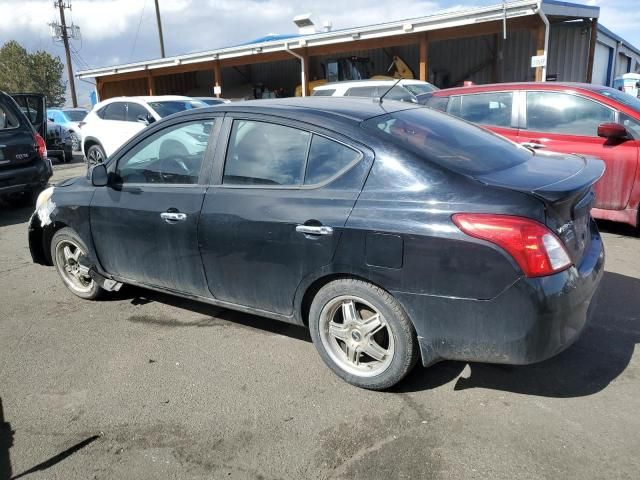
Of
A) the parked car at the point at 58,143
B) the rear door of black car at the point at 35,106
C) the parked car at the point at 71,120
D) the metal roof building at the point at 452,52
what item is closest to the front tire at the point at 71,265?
the rear door of black car at the point at 35,106

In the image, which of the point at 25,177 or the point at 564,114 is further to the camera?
the point at 25,177

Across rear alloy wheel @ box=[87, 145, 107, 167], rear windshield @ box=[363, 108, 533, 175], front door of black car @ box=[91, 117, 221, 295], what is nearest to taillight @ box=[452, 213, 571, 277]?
rear windshield @ box=[363, 108, 533, 175]

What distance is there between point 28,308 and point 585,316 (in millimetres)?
4221

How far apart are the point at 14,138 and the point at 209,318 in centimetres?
587

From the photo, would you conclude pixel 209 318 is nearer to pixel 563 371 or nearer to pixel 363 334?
pixel 363 334

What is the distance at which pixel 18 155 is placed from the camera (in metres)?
8.09

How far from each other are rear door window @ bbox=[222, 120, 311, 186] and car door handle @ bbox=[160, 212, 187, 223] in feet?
1.25

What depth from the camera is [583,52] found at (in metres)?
17.8

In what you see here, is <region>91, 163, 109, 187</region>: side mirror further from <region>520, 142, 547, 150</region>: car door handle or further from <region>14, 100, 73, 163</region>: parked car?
<region>14, 100, 73, 163</region>: parked car

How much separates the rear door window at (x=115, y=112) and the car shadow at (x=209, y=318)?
320 inches

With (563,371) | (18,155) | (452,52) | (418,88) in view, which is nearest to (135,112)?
(18,155)

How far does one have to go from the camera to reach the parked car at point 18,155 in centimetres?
796

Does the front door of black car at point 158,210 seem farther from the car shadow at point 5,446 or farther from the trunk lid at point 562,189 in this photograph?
the trunk lid at point 562,189

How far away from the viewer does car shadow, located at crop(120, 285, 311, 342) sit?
3.91 meters
